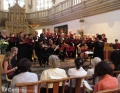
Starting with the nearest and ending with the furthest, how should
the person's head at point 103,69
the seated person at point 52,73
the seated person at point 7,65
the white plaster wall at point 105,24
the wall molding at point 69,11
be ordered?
1. the person's head at point 103,69
2. the seated person at point 52,73
3. the seated person at point 7,65
4. the white plaster wall at point 105,24
5. the wall molding at point 69,11

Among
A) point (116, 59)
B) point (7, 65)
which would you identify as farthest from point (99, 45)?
point (7, 65)

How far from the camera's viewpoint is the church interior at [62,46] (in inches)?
105

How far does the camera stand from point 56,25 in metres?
16.4

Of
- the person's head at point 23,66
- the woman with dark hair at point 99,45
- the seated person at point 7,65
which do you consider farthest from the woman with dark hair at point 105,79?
the woman with dark hair at point 99,45

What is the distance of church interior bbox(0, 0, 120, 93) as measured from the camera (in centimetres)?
267

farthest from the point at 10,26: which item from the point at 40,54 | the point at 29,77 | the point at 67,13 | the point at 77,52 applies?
the point at 29,77

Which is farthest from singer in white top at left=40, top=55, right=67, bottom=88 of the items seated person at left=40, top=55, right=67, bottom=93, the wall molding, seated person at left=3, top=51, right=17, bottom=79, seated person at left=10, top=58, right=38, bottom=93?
the wall molding

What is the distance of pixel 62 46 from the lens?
7.89m

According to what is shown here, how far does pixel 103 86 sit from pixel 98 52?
5.81m

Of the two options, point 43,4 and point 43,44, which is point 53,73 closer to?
point 43,44

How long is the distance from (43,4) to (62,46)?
1214cm

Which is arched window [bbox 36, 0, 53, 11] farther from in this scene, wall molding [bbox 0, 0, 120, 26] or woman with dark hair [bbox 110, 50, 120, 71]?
woman with dark hair [bbox 110, 50, 120, 71]

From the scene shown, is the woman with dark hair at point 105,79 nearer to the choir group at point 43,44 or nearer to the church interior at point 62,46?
the church interior at point 62,46

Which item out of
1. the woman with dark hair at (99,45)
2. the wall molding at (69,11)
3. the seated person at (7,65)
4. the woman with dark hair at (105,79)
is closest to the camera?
the woman with dark hair at (105,79)
